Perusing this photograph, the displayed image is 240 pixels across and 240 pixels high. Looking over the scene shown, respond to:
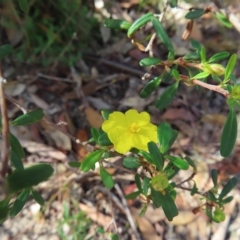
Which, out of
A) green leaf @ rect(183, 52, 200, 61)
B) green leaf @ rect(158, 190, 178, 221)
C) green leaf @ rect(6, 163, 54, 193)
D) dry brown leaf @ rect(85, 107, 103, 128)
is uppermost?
green leaf @ rect(6, 163, 54, 193)

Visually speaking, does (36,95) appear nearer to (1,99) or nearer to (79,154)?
(79,154)

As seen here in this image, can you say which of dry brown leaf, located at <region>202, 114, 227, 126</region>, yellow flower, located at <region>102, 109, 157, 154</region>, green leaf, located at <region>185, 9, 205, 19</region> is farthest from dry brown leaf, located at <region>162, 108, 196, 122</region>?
yellow flower, located at <region>102, 109, 157, 154</region>

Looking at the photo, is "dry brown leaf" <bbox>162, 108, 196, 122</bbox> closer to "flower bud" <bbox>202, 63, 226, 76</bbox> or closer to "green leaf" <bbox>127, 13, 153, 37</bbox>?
"green leaf" <bbox>127, 13, 153, 37</bbox>

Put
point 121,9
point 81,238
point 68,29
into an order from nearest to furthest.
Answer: point 81,238 → point 68,29 → point 121,9

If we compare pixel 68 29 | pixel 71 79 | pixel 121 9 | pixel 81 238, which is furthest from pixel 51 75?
pixel 81 238

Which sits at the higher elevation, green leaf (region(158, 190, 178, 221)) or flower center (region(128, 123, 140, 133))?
flower center (region(128, 123, 140, 133))

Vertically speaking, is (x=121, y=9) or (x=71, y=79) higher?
(x=121, y=9)

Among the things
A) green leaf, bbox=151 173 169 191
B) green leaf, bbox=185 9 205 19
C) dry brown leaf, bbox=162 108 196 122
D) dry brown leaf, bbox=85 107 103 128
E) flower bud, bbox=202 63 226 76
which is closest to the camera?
green leaf, bbox=151 173 169 191

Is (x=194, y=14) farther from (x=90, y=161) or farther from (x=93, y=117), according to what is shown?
(x=93, y=117)
